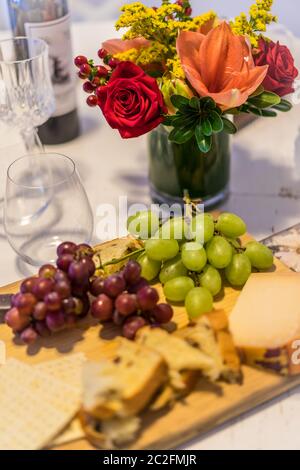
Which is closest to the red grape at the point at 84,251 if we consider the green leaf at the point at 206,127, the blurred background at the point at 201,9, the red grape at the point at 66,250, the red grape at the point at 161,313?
the red grape at the point at 66,250

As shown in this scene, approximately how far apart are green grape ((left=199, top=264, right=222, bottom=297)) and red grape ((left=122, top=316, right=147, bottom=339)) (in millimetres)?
107

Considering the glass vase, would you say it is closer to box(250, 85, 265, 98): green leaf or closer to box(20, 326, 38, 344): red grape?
box(250, 85, 265, 98): green leaf

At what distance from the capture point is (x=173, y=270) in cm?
84

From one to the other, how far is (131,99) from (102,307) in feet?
0.88

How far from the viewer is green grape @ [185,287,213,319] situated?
2.57 feet

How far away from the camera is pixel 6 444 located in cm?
66

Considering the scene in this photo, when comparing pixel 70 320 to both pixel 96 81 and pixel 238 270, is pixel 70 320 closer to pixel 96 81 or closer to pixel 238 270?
pixel 238 270

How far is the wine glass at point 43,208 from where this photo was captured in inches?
34.2

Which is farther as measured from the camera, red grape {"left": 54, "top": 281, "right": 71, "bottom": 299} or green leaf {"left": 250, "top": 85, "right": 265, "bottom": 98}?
green leaf {"left": 250, "top": 85, "right": 265, "bottom": 98}

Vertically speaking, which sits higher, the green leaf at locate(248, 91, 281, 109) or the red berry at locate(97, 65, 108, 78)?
the red berry at locate(97, 65, 108, 78)

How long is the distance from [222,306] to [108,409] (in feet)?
0.81

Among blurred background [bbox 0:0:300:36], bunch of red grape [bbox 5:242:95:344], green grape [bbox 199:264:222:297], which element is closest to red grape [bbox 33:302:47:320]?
bunch of red grape [bbox 5:242:95:344]
